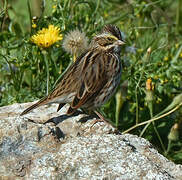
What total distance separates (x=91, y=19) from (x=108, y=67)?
3.40ft

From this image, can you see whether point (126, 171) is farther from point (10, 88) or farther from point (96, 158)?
point (10, 88)

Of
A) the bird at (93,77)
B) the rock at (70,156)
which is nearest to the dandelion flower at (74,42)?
the bird at (93,77)

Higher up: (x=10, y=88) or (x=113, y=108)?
(x=10, y=88)

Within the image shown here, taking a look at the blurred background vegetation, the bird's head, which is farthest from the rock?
the bird's head

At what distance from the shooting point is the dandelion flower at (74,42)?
4.50 m

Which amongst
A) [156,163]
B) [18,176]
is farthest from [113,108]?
[18,176]

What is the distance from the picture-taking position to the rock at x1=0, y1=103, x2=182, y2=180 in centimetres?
301

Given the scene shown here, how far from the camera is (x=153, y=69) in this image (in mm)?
4820

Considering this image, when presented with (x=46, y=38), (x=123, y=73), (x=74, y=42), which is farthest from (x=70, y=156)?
(x=123, y=73)

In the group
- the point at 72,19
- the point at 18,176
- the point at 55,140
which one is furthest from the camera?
the point at 72,19

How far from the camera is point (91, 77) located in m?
4.12

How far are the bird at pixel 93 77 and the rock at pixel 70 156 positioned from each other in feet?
1.83

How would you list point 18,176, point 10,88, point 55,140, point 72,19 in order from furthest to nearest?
point 72,19 < point 10,88 < point 55,140 < point 18,176

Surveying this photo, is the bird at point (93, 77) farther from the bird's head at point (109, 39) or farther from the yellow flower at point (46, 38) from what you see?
the yellow flower at point (46, 38)
